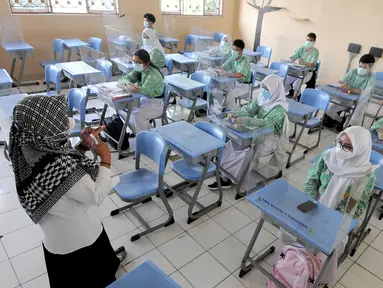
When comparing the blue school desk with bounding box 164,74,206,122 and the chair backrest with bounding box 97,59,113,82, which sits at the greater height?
the chair backrest with bounding box 97,59,113,82

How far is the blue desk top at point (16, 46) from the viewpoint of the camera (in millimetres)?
4796

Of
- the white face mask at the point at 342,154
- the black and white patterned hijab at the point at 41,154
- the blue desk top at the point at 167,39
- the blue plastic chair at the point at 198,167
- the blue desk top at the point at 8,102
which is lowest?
the blue plastic chair at the point at 198,167

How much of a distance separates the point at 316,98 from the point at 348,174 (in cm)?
223

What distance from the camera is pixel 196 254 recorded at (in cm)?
229

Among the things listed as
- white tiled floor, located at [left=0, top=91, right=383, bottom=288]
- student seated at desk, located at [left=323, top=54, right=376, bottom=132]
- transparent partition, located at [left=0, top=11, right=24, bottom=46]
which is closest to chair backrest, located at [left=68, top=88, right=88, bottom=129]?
white tiled floor, located at [left=0, top=91, right=383, bottom=288]

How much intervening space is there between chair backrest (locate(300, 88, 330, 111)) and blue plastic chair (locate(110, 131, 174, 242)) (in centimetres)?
251

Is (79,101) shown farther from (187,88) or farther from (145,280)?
(145,280)

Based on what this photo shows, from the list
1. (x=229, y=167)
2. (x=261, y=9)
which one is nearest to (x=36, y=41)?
(x=229, y=167)

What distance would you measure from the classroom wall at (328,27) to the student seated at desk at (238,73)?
274 cm

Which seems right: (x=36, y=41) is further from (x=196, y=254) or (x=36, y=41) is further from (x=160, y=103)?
(x=196, y=254)

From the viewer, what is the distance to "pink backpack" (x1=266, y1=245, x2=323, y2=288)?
1.83m

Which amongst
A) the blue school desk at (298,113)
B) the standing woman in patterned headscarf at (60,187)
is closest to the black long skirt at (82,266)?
the standing woman in patterned headscarf at (60,187)

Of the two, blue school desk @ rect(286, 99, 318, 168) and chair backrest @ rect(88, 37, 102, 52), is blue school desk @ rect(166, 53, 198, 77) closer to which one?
chair backrest @ rect(88, 37, 102, 52)

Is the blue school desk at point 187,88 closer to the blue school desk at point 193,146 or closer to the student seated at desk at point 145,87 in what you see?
the student seated at desk at point 145,87
